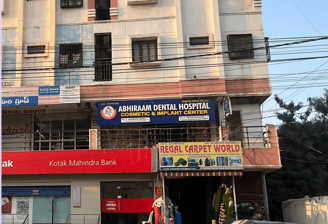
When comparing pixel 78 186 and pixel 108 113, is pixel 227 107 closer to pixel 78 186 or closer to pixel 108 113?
pixel 108 113

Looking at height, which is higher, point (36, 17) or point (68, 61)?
point (36, 17)

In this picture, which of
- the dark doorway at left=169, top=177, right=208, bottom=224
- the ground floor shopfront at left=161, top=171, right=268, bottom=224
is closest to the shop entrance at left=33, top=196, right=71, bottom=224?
the ground floor shopfront at left=161, top=171, right=268, bottom=224

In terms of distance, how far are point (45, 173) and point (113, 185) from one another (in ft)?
9.99

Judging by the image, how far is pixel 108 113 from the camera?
677 inches

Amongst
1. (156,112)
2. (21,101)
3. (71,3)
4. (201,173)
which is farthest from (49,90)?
(201,173)

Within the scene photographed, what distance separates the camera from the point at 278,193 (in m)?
23.0

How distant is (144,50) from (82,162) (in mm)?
6790

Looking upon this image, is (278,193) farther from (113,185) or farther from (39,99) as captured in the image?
(39,99)

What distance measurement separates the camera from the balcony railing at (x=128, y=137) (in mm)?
17109

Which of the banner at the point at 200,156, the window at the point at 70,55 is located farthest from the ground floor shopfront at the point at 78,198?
the window at the point at 70,55

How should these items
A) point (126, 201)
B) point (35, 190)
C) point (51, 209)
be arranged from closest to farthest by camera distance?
point (126, 201), point (51, 209), point (35, 190)

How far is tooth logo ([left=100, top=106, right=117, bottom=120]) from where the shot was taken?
17109 mm

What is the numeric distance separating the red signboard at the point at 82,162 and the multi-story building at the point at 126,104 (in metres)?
0.04

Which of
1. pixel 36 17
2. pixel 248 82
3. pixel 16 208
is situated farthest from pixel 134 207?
pixel 36 17
